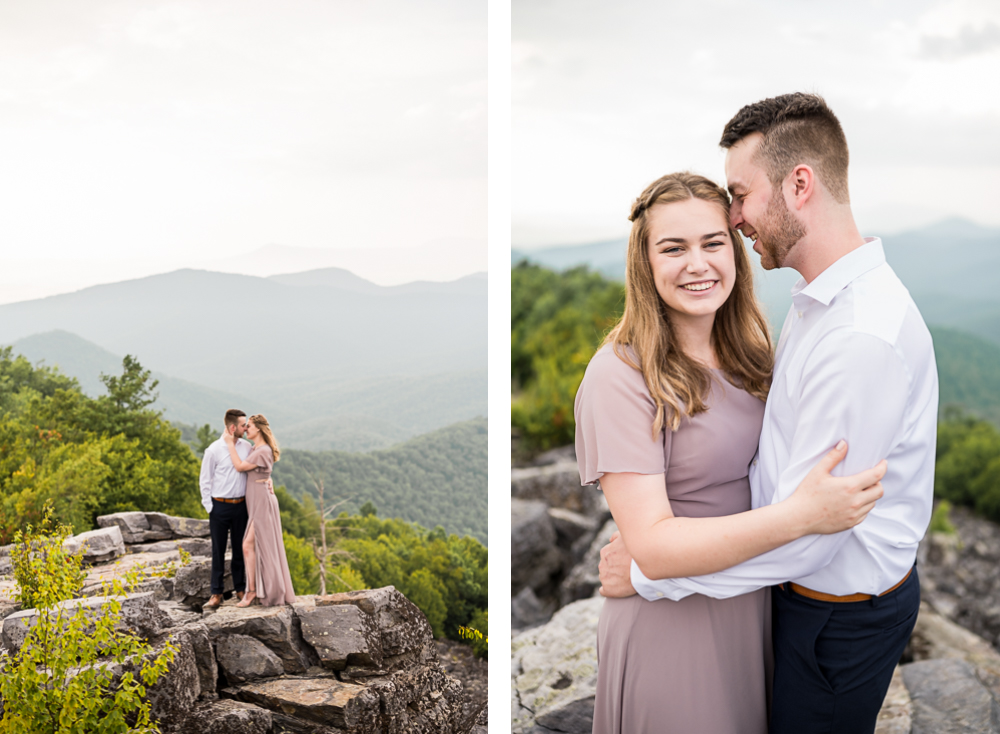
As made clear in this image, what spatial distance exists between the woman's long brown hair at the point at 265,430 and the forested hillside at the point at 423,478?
0.65 ft

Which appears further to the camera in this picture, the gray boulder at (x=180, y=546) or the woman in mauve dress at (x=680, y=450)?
the gray boulder at (x=180, y=546)

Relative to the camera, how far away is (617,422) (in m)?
1.56

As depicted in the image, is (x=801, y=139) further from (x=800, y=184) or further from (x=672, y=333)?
(x=672, y=333)

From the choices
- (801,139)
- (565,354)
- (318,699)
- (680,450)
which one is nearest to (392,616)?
(318,699)

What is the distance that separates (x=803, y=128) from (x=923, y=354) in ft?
1.94

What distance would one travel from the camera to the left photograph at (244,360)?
291cm

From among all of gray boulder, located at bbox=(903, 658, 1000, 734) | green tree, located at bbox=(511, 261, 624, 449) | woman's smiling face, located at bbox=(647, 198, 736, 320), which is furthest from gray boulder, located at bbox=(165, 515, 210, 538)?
gray boulder, located at bbox=(903, 658, 1000, 734)

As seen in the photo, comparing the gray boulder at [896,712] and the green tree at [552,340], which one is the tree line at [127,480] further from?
the green tree at [552,340]

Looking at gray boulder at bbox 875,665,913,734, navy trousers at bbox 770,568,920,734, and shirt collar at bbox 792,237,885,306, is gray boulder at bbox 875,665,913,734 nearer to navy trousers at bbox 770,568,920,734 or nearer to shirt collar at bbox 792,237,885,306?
navy trousers at bbox 770,568,920,734

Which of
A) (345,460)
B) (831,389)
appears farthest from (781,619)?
(345,460)

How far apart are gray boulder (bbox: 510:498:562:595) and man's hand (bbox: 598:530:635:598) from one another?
2439mm

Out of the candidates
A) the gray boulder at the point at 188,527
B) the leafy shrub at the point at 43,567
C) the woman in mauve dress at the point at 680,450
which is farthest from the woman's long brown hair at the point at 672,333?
the leafy shrub at the point at 43,567

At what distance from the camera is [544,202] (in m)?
5.33

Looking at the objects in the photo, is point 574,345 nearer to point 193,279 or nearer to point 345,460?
point 345,460
